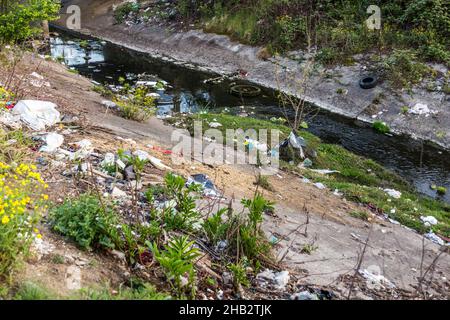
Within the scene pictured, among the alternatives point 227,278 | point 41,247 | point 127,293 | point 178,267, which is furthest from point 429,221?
point 41,247

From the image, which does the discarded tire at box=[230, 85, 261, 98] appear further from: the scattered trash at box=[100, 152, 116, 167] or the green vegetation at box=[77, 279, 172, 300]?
the green vegetation at box=[77, 279, 172, 300]

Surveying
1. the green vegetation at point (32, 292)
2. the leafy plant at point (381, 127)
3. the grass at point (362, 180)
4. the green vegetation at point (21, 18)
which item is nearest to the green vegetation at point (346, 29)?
the leafy plant at point (381, 127)

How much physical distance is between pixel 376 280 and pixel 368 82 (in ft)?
30.0

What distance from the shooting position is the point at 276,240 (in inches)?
175

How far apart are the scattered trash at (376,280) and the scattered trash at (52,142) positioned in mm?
3568

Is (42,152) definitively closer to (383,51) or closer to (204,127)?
(204,127)

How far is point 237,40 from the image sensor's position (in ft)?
53.7

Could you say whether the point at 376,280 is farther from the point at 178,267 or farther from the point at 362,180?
the point at 362,180

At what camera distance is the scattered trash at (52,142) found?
4967 mm

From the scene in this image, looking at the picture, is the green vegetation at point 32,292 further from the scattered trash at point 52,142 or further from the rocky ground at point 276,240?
the scattered trash at point 52,142

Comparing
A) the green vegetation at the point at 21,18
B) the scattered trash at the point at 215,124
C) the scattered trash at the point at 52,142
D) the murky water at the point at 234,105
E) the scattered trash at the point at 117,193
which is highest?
the green vegetation at the point at 21,18

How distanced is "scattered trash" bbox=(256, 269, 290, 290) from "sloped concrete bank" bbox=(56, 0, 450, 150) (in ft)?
15.9

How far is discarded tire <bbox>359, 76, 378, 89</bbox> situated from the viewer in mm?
12159
